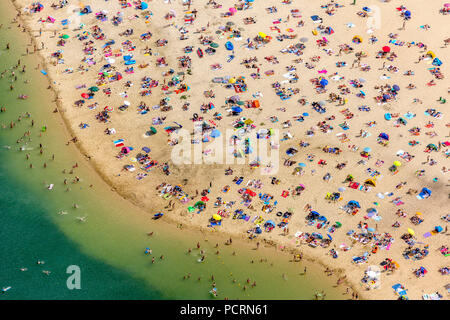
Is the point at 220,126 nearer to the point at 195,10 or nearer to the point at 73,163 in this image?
the point at 73,163

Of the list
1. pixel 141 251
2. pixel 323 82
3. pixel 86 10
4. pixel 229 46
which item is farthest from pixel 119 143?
pixel 86 10

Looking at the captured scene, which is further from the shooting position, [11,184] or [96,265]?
[11,184]

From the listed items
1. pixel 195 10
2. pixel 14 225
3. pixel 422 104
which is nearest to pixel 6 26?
pixel 195 10

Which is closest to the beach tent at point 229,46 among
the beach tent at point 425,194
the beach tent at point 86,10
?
the beach tent at point 86,10

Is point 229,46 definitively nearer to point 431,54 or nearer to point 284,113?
point 284,113

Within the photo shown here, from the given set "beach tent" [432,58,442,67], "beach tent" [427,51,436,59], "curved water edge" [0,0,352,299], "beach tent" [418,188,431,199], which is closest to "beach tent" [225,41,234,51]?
"beach tent" [427,51,436,59]
